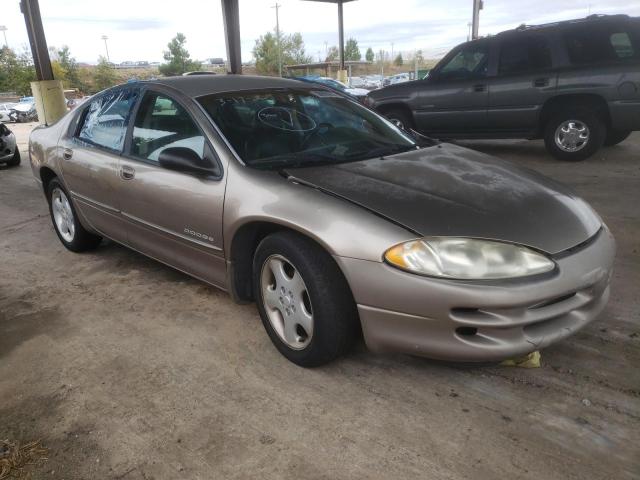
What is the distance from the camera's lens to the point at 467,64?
318 inches

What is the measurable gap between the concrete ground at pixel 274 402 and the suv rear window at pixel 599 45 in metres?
4.61

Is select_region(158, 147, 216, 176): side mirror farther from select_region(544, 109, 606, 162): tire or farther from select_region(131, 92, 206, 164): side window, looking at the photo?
select_region(544, 109, 606, 162): tire

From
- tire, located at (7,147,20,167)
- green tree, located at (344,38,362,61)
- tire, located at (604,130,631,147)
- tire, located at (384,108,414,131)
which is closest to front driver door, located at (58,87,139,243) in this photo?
tire, located at (384,108,414,131)

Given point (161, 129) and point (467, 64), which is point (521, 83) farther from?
point (161, 129)

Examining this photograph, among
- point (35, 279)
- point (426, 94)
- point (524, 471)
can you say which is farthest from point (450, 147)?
point (426, 94)

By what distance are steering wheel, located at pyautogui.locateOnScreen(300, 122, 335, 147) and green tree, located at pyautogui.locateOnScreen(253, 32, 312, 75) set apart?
59.2 metres

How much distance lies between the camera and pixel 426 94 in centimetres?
844

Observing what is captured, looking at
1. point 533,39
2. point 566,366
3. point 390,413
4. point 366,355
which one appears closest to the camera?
point 390,413

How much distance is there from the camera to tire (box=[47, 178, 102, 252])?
4328mm

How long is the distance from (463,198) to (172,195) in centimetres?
164

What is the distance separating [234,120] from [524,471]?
7.43 feet

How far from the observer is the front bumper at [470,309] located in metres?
2.04

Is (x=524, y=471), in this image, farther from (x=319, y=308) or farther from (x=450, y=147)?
(x=450, y=147)

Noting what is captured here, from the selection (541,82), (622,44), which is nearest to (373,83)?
(541,82)
